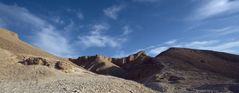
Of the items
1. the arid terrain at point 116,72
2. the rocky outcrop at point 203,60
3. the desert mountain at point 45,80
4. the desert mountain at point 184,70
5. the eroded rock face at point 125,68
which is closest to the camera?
the desert mountain at point 45,80

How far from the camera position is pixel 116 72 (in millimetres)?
77250

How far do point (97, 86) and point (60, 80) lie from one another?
3037mm

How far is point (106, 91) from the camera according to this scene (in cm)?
3072

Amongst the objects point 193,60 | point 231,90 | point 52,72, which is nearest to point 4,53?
point 52,72

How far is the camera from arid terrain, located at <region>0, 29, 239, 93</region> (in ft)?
102

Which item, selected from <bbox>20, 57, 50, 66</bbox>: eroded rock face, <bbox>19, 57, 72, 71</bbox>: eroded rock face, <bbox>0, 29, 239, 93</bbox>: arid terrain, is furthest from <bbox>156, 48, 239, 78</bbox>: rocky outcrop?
Result: <bbox>20, 57, 50, 66</bbox>: eroded rock face

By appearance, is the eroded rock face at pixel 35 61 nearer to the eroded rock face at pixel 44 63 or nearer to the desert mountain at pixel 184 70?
the eroded rock face at pixel 44 63

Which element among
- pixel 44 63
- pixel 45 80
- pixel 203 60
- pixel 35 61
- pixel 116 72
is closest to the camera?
pixel 45 80

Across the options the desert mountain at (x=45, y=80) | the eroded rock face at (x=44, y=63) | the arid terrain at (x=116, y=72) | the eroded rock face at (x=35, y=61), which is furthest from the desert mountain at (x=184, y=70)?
the eroded rock face at (x=35, y=61)

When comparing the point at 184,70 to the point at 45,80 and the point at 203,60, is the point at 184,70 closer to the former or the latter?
the point at 203,60

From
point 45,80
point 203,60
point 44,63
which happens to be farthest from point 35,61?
Answer: point 203,60

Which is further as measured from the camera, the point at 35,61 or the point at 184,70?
the point at 184,70

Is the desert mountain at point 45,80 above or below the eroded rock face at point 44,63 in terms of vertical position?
below

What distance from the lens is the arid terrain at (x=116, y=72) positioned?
31.1m
